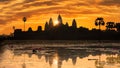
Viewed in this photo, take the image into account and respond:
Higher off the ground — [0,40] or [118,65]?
[118,65]

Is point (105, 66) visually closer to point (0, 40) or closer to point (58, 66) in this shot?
point (58, 66)

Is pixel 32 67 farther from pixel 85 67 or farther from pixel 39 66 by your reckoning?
pixel 85 67

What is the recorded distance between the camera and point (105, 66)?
226ft

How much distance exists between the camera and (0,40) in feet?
638

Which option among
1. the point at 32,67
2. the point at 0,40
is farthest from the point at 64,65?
the point at 0,40

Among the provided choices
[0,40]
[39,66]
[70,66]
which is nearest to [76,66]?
[70,66]

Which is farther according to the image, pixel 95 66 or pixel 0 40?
pixel 0 40

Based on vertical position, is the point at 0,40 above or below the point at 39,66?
below

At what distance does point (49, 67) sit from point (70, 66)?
142 inches

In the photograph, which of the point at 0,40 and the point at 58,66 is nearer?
the point at 58,66

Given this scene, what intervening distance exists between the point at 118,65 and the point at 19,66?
15912 millimetres

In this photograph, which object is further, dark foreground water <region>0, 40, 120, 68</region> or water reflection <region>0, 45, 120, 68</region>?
dark foreground water <region>0, 40, 120, 68</region>

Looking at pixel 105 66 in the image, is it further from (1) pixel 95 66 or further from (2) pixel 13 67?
(2) pixel 13 67

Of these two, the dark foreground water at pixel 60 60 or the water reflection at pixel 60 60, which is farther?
the dark foreground water at pixel 60 60
